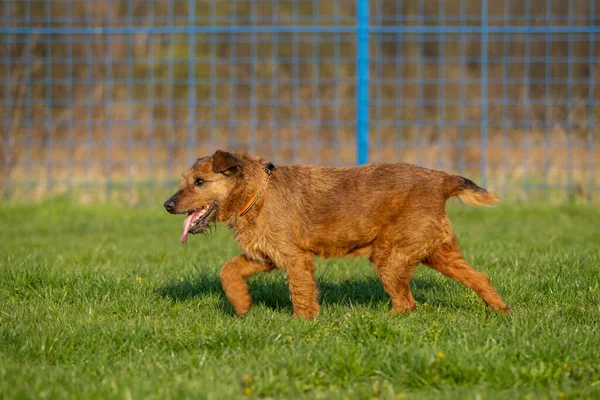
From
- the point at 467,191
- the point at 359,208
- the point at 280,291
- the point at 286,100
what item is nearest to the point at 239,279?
the point at 280,291

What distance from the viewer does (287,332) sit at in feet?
15.7

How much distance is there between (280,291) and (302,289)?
928mm

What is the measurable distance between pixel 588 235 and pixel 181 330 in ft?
19.7

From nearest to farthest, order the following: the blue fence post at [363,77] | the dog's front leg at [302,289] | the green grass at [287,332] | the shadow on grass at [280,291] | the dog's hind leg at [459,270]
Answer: the green grass at [287,332] < the dog's front leg at [302,289] < the dog's hind leg at [459,270] < the shadow on grass at [280,291] < the blue fence post at [363,77]

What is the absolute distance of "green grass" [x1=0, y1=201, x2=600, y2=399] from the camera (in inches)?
154

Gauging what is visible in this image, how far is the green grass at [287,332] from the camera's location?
3.92 m

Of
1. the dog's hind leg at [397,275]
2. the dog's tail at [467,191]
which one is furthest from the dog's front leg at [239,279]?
the dog's tail at [467,191]

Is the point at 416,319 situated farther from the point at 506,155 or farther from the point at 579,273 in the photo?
the point at 506,155

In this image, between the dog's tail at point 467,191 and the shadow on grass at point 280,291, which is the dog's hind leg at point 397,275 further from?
the dog's tail at point 467,191

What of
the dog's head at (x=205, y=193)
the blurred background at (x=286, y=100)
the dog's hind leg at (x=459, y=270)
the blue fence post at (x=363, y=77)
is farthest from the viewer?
the blurred background at (x=286, y=100)

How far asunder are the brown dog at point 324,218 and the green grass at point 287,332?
10.1 inches

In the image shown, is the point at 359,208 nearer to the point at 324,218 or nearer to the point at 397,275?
the point at 324,218

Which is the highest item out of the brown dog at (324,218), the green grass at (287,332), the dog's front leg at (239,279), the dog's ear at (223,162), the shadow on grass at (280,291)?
the dog's ear at (223,162)

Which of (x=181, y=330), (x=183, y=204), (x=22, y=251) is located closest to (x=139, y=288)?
(x=183, y=204)
